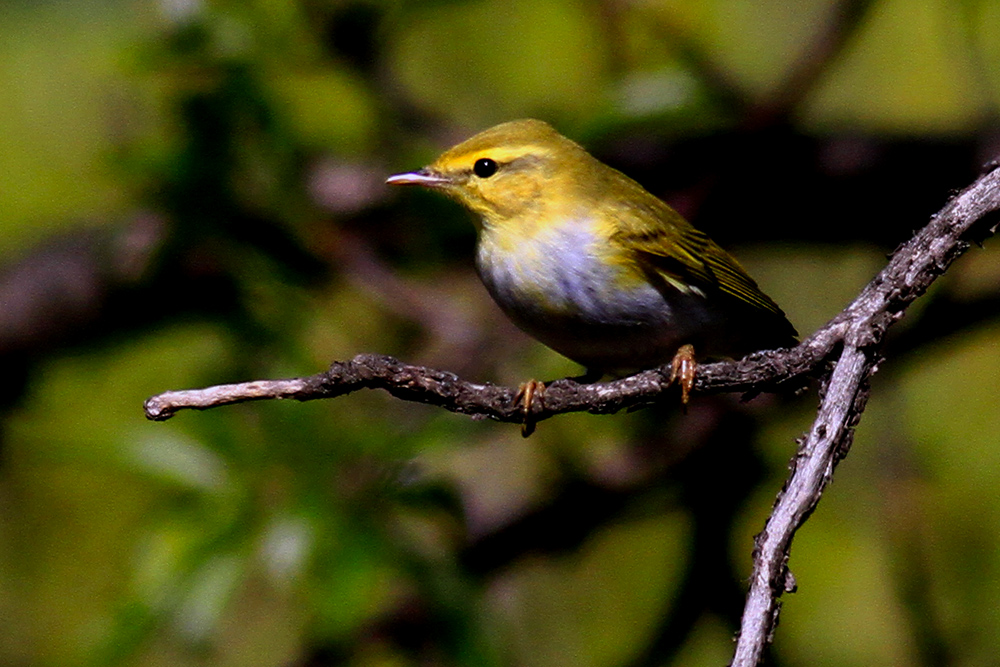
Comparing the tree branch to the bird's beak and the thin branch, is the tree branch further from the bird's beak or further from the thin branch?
the bird's beak

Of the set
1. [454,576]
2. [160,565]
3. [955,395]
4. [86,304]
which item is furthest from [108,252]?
[955,395]

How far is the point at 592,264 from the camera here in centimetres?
328

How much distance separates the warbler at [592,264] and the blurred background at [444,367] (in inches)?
16.6

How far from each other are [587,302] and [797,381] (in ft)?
3.76

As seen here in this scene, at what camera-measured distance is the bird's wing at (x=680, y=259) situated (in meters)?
3.34

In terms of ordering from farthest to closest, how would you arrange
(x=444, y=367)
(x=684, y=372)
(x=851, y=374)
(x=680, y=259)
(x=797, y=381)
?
(x=444, y=367)
(x=680, y=259)
(x=684, y=372)
(x=797, y=381)
(x=851, y=374)

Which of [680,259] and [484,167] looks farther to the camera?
[484,167]

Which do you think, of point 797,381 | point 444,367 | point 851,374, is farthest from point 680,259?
point 851,374

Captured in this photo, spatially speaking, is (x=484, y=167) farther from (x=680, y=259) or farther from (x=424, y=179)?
(x=680, y=259)

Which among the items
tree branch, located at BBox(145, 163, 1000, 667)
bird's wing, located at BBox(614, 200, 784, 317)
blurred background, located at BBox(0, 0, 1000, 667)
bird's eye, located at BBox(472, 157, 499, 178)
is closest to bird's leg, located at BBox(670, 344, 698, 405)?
tree branch, located at BBox(145, 163, 1000, 667)

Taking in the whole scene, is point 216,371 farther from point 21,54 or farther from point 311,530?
point 21,54

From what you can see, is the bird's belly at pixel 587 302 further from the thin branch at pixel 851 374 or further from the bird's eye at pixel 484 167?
the thin branch at pixel 851 374

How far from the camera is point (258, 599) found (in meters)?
5.39

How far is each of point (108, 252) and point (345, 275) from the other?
1.36 metres
